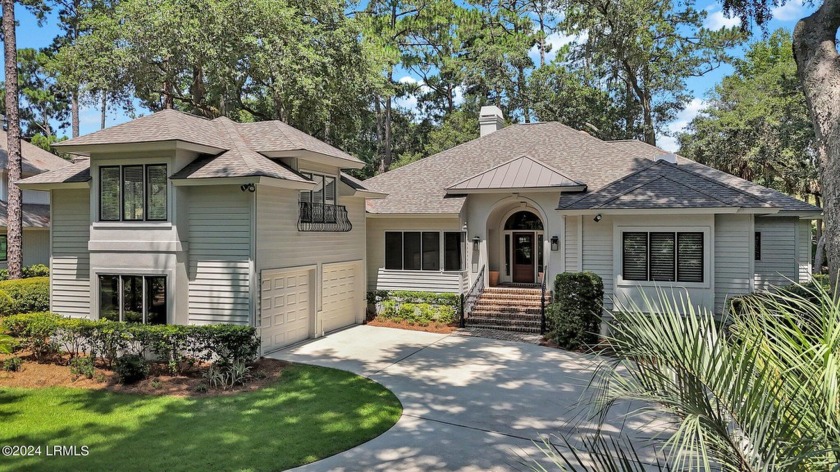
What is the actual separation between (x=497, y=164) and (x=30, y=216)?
68.8 ft

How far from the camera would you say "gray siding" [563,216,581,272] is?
1448cm

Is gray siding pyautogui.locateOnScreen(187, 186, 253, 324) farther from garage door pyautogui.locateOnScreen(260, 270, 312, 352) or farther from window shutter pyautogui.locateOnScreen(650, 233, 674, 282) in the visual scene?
window shutter pyautogui.locateOnScreen(650, 233, 674, 282)

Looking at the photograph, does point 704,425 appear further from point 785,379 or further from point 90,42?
point 90,42

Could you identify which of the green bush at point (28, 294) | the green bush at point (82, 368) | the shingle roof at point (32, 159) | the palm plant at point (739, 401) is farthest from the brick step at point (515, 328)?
the shingle roof at point (32, 159)

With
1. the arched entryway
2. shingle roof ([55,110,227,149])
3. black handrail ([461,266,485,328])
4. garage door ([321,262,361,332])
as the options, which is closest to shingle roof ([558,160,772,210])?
the arched entryway

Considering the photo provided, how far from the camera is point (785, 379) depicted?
2.67 meters

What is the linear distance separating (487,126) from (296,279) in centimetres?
1294

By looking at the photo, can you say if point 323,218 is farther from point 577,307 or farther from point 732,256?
point 732,256

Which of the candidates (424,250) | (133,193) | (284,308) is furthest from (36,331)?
(424,250)

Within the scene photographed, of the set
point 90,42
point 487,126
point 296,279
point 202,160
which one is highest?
point 90,42

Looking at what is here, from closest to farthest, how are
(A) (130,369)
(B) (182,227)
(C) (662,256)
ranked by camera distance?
(A) (130,369), (B) (182,227), (C) (662,256)

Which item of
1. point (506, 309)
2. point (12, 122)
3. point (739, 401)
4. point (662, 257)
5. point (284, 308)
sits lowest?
point (506, 309)

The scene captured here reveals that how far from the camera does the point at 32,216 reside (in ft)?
75.3

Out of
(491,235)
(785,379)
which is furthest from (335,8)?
(785,379)
